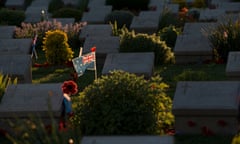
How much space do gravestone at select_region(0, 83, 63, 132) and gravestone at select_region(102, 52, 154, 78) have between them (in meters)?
2.24

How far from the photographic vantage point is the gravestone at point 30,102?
35.6 feet

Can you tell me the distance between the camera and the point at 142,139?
8.62 meters

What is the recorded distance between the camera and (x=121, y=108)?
10367mm

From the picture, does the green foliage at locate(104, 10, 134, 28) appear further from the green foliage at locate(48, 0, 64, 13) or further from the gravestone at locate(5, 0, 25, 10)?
Result: the gravestone at locate(5, 0, 25, 10)

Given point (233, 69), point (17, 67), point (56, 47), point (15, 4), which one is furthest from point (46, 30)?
point (15, 4)

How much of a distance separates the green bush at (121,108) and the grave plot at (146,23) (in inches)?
385

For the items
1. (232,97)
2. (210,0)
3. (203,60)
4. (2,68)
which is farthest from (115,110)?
(210,0)

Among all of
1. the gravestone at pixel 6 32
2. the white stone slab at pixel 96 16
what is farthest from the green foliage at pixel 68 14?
the gravestone at pixel 6 32

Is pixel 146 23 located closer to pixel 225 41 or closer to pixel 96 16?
pixel 96 16

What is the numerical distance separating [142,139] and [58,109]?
A: 2.41 m

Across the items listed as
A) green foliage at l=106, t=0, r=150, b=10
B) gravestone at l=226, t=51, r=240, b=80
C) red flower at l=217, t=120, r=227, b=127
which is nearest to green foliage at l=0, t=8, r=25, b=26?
green foliage at l=106, t=0, r=150, b=10

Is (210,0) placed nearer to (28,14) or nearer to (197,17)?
(197,17)

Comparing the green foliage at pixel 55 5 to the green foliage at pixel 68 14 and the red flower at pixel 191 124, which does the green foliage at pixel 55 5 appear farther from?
the red flower at pixel 191 124

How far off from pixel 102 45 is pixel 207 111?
6746mm
